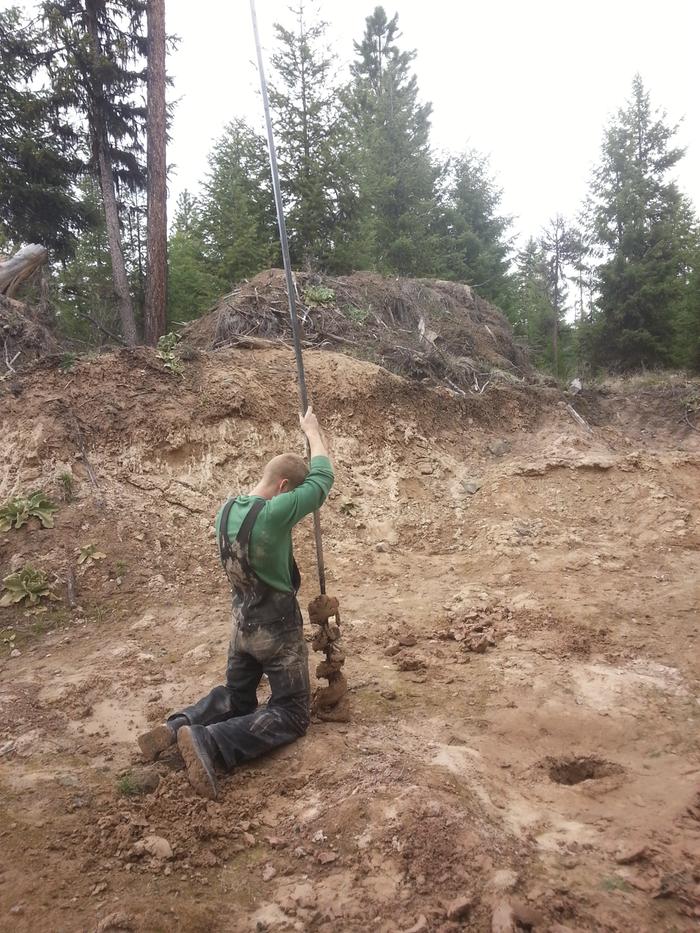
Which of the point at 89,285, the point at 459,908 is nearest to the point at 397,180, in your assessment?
the point at 89,285

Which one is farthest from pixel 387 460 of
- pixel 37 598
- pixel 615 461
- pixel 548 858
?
pixel 548 858

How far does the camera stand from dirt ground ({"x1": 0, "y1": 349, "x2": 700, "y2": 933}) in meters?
2.27

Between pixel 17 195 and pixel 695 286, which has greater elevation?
pixel 17 195

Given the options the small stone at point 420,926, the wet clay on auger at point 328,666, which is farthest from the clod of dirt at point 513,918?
the wet clay on auger at point 328,666

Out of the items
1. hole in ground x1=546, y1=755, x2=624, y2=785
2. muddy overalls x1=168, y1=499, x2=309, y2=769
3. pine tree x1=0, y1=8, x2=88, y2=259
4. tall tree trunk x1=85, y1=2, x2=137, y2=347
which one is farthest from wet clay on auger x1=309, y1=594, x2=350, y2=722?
pine tree x1=0, y1=8, x2=88, y2=259

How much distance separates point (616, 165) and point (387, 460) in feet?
49.1

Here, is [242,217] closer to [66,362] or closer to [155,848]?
[66,362]

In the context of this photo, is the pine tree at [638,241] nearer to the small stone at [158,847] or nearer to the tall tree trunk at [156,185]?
the tall tree trunk at [156,185]

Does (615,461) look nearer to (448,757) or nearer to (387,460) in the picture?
(387,460)

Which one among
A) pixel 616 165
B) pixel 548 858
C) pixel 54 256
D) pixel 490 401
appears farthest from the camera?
pixel 616 165

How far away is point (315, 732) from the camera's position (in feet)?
11.8

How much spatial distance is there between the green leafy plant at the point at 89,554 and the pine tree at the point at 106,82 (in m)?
6.90

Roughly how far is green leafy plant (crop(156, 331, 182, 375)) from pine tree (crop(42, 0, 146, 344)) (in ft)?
11.1

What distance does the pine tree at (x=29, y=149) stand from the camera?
11836 millimetres
